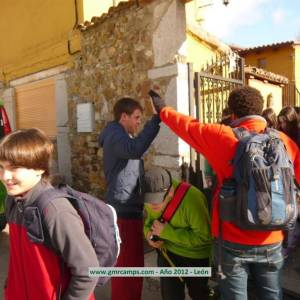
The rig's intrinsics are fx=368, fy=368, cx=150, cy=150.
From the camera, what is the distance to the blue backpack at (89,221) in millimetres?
1476

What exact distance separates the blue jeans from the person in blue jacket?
3.01 feet

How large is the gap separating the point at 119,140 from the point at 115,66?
9.24 feet

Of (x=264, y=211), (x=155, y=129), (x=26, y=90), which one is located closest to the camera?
(x=264, y=211)

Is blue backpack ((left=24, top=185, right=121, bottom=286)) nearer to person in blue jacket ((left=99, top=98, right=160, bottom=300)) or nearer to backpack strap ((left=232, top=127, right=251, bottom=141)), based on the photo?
backpack strap ((left=232, top=127, right=251, bottom=141))

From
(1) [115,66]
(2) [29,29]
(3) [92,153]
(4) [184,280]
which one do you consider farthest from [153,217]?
(2) [29,29]

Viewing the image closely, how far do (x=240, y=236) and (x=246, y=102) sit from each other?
30.1 inches

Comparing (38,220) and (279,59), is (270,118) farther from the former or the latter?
(279,59)

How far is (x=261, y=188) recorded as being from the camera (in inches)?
73.9

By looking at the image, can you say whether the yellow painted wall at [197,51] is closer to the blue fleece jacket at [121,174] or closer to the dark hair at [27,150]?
the blue fleece jacket at [121,174]

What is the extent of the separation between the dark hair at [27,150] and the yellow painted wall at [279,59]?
56.0 feet

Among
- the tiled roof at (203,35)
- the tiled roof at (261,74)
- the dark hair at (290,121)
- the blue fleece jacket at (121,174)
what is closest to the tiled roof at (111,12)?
the tiled roof at (203,35)

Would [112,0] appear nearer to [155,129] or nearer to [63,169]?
[63,169]

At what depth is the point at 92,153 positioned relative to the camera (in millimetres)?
5957

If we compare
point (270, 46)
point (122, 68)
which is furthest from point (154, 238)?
point (270, 46)
